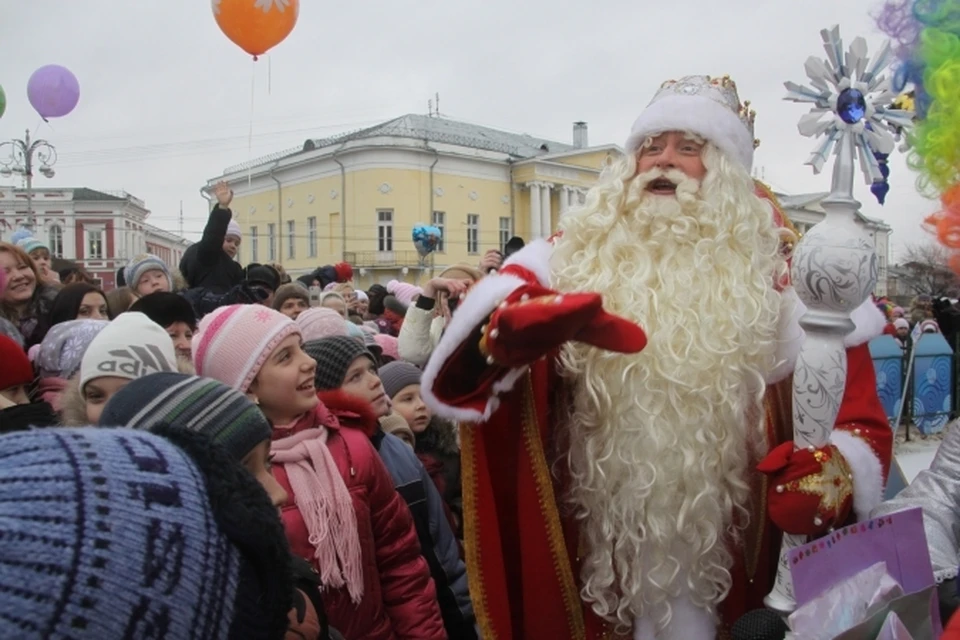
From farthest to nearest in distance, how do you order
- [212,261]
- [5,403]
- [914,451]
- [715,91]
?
[914,451] → [212,261] → [5,403] → [715,91]

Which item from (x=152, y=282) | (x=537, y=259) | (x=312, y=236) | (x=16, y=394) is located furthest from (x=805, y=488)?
(x=312, y=236)

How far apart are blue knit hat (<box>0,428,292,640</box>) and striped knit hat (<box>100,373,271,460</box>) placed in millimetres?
585

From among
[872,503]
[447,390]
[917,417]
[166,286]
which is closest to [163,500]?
[447,390]

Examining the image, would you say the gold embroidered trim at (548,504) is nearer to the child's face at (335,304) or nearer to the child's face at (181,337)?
the child's face at (181,337)

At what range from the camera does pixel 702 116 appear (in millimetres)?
2314

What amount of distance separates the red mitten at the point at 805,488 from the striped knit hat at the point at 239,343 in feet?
4.59

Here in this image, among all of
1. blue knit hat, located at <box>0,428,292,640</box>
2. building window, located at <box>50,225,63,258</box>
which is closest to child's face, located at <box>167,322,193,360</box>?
blue knit hat, located at <box>0,428,292,640</box>

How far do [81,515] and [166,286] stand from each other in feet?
13.9

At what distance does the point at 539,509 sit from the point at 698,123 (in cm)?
119

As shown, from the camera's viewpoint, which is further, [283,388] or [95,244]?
[95,244]

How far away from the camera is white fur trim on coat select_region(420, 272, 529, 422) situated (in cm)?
192

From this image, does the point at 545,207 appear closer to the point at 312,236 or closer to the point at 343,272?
the point at 312,236

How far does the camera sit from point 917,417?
827 centimetres

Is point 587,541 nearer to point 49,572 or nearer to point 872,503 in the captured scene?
point 872,503
